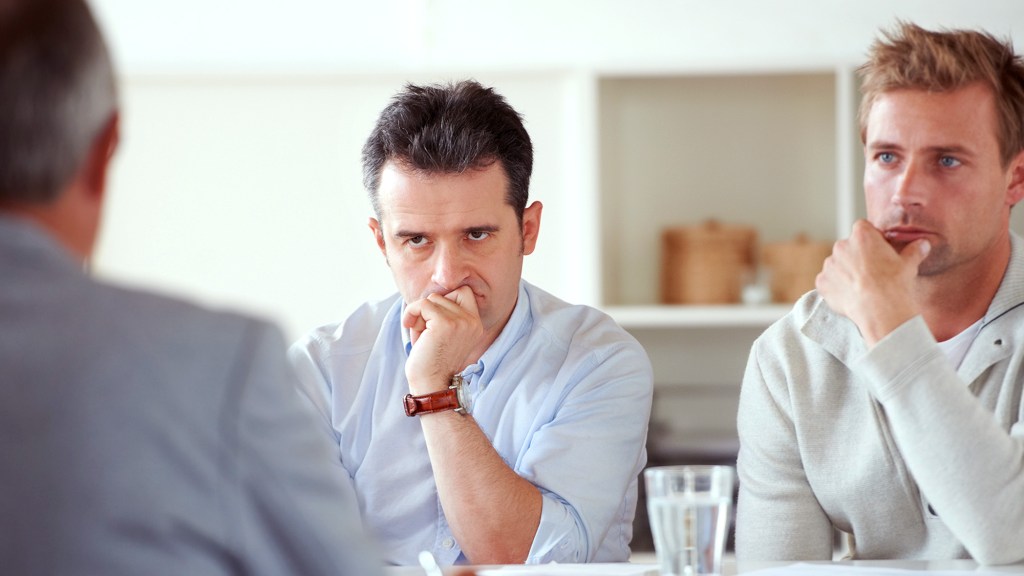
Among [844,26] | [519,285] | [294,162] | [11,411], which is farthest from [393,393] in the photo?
[844,26]

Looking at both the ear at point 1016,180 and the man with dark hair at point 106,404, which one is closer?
the man with dark hair at point 106,404

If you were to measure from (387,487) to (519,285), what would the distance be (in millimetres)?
411

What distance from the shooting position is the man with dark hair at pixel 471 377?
5.57 ft

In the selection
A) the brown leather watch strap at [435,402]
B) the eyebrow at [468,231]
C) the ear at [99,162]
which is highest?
the ear at [99,162]

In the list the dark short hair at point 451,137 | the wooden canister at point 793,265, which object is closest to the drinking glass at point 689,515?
the dark short hair at point 451,137

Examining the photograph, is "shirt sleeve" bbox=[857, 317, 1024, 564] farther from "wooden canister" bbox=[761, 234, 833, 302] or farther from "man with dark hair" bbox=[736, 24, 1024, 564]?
"wooden canister" bbox=[761, 234, 833, 302]

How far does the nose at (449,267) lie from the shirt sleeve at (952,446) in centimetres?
65

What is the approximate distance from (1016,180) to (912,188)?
0.80ft

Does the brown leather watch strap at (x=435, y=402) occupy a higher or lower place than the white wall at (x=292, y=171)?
lower

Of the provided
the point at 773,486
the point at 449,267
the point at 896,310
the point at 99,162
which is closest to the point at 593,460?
the point at 773,486

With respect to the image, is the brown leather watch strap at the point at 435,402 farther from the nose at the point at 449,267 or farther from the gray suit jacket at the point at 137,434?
the gray suit jacket at the point at 137,434

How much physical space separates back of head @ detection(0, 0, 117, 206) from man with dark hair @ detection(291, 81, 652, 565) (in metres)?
1.04

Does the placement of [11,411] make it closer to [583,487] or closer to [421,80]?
[583,487]

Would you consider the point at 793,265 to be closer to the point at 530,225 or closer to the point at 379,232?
the point at 530,225
